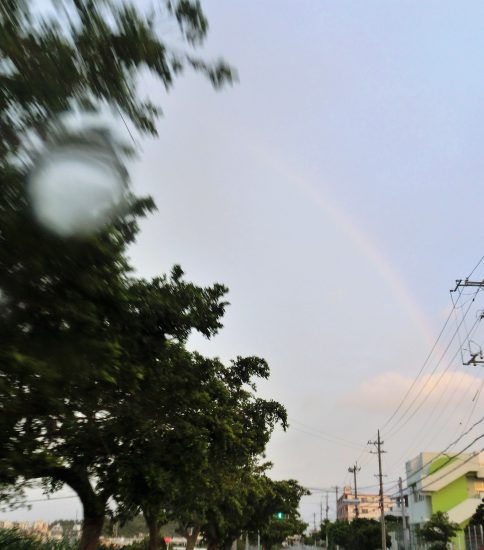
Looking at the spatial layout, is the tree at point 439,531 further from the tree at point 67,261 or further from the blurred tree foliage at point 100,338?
the tree at point 67,261

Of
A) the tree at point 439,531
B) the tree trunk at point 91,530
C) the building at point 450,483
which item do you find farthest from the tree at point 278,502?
the tree trunk at point 91,530

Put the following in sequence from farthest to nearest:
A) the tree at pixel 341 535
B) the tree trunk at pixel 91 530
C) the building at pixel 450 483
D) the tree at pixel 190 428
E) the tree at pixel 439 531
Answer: the tree at pixel 341 535 < the building at pixel 450 483 < the tree at pixel 439 531 < the tree trunk at pixel 91 530 < the tree at pixel 190 428

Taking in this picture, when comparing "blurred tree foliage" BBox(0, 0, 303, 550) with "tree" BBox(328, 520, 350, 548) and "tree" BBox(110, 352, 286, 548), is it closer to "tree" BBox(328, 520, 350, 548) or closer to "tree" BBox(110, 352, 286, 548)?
"tree" BBox(110, 352, 286, 548)

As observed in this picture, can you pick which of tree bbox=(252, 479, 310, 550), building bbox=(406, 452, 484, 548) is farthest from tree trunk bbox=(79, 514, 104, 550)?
building bbox=(406, 452, 484, 548)

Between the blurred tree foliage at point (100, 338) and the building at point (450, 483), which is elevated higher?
the building at point (450, 483)

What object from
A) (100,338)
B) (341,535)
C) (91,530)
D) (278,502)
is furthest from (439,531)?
(100,338)

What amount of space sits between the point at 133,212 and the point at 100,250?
6.53ft

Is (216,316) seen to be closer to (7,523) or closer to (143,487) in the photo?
(143,487)

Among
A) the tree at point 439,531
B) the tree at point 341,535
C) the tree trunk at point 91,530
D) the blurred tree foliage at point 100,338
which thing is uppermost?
the tree at point 341,535

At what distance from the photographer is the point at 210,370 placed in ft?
47.4

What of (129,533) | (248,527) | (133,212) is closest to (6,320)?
(133,212)

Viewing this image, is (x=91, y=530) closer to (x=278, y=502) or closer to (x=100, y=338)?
(x=100, y=338)

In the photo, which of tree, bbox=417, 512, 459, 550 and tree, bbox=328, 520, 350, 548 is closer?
tree, bbox=417, 512, 459, 550

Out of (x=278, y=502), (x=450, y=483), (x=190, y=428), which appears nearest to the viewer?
(x=190, y=428)
